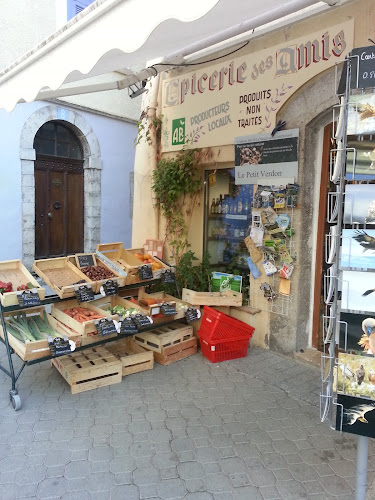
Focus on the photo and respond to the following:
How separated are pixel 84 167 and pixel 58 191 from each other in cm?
98

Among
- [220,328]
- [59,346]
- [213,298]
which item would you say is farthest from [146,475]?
[213,298]

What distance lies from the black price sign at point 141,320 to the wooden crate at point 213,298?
3.03ft

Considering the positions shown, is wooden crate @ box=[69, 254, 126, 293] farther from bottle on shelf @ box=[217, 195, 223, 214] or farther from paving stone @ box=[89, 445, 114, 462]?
bottle on shelf @ box=[217, 195, 223, 214]

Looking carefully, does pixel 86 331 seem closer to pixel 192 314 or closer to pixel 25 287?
pixel 25 287

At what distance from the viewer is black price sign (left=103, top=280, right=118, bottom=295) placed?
4.39m

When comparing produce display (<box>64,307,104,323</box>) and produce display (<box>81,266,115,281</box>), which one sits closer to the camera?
produce display (<box>64,307,104,323</box>)

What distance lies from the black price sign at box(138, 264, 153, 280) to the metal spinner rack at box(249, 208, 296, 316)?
4.46 ft

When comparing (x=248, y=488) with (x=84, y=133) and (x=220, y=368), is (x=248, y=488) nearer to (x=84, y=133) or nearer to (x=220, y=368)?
(x=220, y=368)

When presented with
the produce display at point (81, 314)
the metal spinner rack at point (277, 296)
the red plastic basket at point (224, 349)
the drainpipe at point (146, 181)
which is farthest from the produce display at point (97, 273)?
the drainpipe at point (146, 181)

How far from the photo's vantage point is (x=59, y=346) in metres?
3.69

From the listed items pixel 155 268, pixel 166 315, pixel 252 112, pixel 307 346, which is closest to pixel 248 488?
pixel 166 315

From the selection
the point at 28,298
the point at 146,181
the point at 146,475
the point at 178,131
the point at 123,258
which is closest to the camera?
the point at 146,475

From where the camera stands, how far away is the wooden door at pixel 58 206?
31.4ft

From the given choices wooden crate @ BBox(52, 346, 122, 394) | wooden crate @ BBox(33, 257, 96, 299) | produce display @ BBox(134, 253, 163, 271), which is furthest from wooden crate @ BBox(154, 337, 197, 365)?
wooden crate @ BBox(33, 257, 96, 299)
